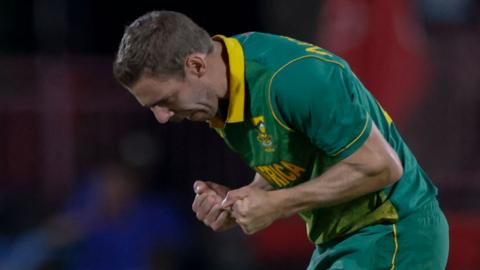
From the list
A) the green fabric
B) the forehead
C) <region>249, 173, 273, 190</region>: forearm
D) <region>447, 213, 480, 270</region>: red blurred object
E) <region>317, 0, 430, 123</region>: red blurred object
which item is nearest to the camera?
the forehead

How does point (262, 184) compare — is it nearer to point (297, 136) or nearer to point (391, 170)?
point (297, 136)

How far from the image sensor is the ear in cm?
373

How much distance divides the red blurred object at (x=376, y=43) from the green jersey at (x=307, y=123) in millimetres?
2890

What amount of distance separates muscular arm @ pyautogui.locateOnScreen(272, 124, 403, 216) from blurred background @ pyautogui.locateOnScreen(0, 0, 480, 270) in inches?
128

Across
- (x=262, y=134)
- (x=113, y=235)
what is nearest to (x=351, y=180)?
(x=262, y=134)

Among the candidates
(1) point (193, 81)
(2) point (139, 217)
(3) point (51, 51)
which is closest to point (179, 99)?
(1) point (193, 81)

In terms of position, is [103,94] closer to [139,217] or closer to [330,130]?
[139,217]

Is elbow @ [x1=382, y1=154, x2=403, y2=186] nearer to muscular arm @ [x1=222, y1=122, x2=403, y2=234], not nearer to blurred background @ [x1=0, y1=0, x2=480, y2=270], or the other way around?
muscular arm @ [x1=222, y1=122, x2=403, y2=234]

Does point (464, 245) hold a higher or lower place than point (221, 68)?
lower

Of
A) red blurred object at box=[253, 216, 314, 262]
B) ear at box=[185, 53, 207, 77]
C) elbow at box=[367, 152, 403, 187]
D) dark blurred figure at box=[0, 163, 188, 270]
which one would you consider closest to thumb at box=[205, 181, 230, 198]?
ear at box=[185, 53, 207, 77]

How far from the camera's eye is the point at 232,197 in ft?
12.3

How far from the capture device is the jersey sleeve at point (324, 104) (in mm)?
3613

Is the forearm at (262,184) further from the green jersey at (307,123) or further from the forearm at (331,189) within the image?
the forearm at (331,189)

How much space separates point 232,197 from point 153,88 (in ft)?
1.38
